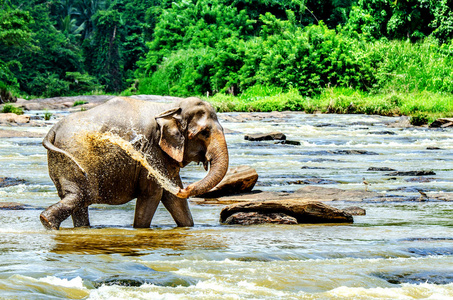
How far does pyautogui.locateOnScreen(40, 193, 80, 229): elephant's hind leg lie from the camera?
6027 mm

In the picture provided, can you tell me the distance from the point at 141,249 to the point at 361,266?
5.53 feet

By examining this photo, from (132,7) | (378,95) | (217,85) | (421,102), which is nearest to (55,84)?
(132,7)

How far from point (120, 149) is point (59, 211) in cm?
79

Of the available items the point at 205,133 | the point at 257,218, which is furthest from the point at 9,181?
the point at 205,133

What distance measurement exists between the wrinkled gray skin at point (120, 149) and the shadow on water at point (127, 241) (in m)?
0.34

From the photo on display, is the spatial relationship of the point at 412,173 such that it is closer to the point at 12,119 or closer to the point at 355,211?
the point at 355,211

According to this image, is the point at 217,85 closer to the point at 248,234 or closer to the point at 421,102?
the point at 421,102

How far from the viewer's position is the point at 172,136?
6168 mm

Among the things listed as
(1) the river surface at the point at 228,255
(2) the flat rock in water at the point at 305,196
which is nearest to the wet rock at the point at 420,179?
(1) the river surface at the point at 228,255

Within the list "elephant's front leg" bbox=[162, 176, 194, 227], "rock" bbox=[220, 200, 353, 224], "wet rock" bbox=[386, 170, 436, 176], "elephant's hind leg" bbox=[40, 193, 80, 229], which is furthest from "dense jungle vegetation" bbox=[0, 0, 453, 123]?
"elephant's hind leg" bbox=[40, 193, 80, 229]

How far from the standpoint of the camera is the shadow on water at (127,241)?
16.9ft

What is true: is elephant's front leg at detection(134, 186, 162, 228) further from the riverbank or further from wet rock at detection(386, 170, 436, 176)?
the riverbank

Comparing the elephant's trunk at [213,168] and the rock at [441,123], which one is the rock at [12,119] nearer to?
the rock at [441,123]

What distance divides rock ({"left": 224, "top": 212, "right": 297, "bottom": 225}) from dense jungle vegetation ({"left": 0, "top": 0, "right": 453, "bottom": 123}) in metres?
17.5
